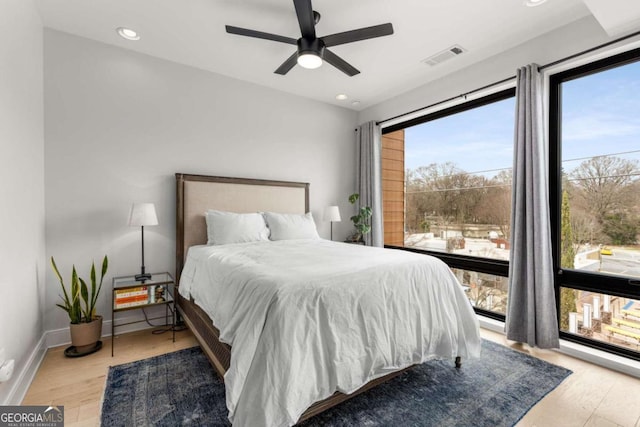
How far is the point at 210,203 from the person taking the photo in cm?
335

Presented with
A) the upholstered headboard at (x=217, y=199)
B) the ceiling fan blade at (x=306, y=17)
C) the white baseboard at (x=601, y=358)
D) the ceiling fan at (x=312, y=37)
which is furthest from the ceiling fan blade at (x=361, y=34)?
the white baseboard at (x=601, y=358)

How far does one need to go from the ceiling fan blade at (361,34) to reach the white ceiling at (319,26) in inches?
14.1

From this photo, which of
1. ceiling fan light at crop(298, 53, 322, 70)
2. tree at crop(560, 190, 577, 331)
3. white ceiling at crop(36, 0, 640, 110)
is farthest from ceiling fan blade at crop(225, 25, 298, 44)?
tree at crop(560, 190, 577, 331)

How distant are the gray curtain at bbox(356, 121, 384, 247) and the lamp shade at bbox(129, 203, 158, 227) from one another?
290 cm

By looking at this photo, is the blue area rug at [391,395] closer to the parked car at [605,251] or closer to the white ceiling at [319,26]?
the parked car at [605,251]

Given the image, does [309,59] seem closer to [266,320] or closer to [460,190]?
[266,320]

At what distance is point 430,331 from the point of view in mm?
1979

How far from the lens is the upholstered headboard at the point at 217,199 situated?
3.16 m

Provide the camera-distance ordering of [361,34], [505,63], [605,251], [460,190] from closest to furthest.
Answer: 1. [361,34]
2. [605,251]
3. [505,63]
4. [460,190]

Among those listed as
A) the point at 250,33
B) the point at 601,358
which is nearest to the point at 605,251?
the point at 601,358

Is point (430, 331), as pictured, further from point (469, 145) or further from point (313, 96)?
point (313, 96)

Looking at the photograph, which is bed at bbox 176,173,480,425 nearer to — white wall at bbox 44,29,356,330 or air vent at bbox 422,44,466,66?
white wall at bbox 44,29,356,330

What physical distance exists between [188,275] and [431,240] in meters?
3.01

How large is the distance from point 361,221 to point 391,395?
106 inches
